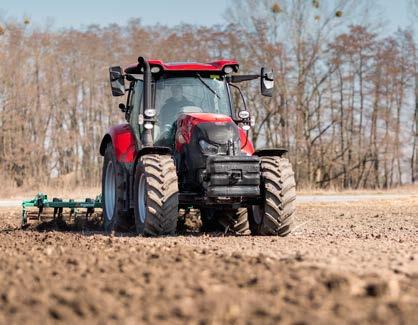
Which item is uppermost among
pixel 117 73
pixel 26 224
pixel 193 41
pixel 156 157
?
pixel 193 41

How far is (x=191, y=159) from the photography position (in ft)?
34.1

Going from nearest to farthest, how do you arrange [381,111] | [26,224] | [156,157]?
[156,157] → [26,224] → [381,111]

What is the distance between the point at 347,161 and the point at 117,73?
29.2m

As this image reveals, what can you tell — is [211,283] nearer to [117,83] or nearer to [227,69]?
[117,83]

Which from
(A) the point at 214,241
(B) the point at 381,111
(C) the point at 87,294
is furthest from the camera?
Answer: (B) the point at 381,111

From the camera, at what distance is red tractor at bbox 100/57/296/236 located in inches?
390

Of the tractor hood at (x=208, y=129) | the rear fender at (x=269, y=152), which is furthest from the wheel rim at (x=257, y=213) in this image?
the tractor hood at (x=208, y=129)

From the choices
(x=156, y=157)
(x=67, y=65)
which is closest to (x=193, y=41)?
(x=67, y=65)

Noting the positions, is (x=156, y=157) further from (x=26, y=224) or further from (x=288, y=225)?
(x=26, y=224)

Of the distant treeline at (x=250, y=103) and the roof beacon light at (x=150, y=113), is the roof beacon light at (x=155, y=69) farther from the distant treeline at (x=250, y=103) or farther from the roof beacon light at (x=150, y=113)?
the distant treeline at (x=250, y=103)

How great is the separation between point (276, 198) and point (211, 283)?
5.10 metres

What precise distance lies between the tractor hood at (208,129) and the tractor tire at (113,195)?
1.43 metres

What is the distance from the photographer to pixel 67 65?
38.8 m

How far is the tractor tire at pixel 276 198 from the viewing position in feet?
33.2
